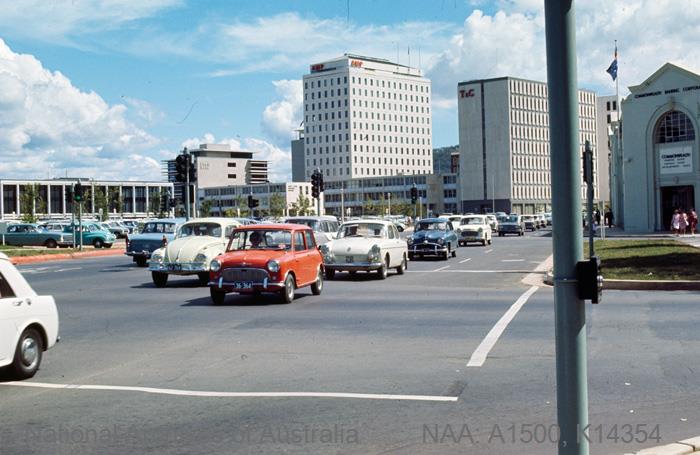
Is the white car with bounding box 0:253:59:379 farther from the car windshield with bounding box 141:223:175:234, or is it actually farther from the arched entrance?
the arched entrance

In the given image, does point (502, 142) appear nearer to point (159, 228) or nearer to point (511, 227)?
point (511, 227)

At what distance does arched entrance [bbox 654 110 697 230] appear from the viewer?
2219 inches

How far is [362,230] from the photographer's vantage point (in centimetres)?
2516

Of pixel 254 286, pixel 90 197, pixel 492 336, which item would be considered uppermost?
pixel 90 197

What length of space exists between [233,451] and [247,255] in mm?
11365

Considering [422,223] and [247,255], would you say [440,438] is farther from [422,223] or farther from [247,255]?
[422,223]

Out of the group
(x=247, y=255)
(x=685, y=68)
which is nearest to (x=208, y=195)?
(x=685, y=68)

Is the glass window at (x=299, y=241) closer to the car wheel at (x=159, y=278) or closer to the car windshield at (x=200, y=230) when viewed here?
the car windshield at (x=200, y=230)

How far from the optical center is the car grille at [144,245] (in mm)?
31000

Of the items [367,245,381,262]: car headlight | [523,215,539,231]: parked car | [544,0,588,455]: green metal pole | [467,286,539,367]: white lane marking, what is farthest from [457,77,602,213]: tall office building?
[544,0,588,455]: green metal pole

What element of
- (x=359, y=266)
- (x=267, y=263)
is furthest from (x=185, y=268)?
(x=267, y=263)

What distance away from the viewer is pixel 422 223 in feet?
119

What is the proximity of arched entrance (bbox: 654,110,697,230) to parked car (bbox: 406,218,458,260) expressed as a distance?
91.2 feet

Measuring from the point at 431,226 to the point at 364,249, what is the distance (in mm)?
12414
